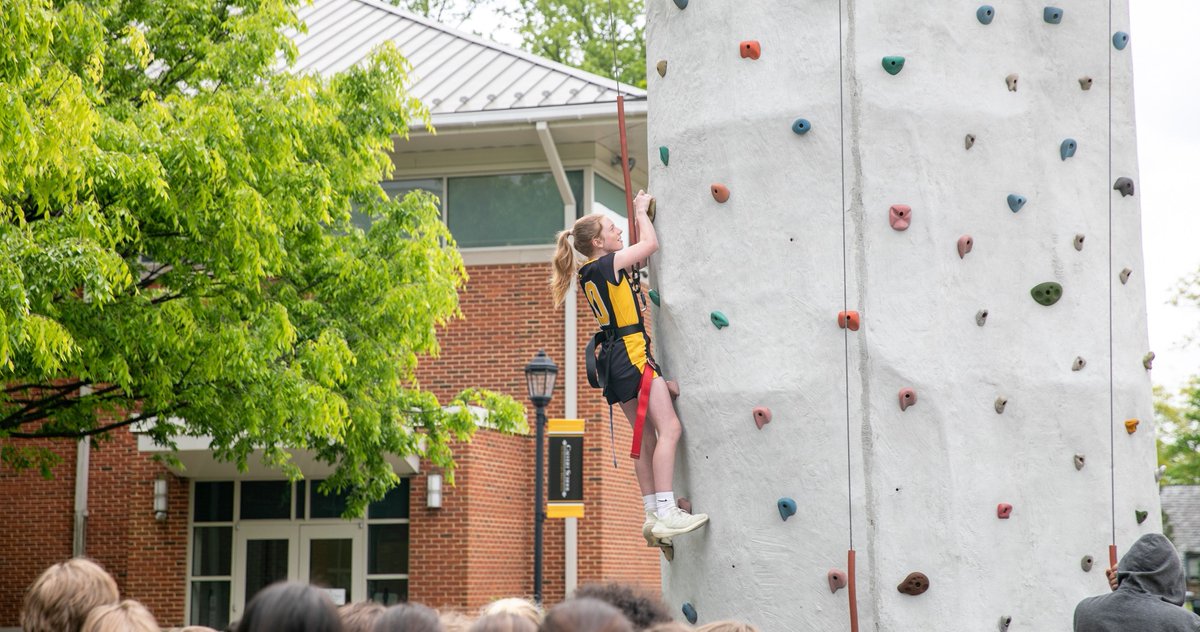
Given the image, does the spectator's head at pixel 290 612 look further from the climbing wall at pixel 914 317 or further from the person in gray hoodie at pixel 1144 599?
the person in gray hoodie at pixel 1144 599

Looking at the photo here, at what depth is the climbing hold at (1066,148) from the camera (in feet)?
17.3

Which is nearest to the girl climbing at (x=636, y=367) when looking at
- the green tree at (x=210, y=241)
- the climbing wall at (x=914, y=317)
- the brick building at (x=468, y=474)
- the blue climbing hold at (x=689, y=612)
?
the climbing wall at (x=914, y=317)

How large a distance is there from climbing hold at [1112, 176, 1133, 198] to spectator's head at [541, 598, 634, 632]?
3060 millimetres

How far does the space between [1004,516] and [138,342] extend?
854 cm

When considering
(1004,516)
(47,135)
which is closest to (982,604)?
(1004,516)

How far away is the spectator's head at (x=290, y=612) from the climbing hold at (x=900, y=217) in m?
2.66

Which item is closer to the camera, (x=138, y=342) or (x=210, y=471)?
(x=138, y=342)

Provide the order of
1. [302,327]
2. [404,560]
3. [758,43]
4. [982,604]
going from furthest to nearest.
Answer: [404,560] < [302,327] < [758,43] < [982,604]

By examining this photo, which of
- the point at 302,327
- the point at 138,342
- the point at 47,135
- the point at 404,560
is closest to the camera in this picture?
the point at 47,135

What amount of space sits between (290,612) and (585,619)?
0.64m

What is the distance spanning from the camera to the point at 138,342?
11.9 meters

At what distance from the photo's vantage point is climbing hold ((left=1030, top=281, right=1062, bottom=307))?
518 cm

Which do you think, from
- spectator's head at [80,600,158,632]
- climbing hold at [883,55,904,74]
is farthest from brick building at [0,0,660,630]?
spectator's head at [80,600,158,632]

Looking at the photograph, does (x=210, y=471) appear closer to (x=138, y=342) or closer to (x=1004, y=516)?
(x=138, y=342)
